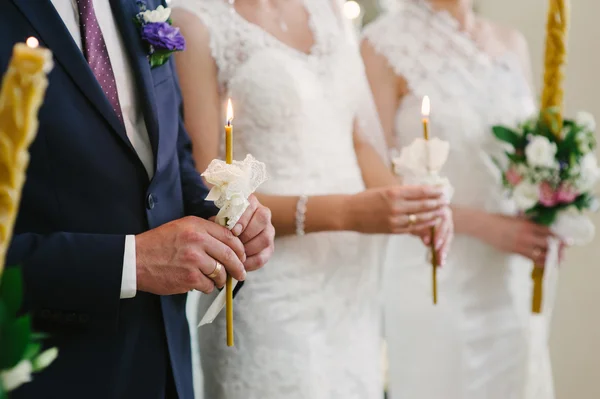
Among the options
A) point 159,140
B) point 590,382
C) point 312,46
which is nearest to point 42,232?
point 159,140

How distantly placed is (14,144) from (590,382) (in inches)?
129

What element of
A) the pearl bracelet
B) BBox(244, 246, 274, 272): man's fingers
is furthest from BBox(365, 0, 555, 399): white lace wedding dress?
BBox(244, 246, 274, 272): man's fingers

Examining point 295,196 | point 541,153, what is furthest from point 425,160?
point 541,153

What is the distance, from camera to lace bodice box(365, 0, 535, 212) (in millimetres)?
2408

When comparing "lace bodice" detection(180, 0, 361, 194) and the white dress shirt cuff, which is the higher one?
"lace bodice" detection(180, 0, 361, 194)

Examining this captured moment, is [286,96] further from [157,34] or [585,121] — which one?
[585,121]

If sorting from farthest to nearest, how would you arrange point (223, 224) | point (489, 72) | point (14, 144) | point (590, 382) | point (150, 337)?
point (590, 382) → point (489, 72) → point (150, 337) → point (223, 224) → point (14, 144)

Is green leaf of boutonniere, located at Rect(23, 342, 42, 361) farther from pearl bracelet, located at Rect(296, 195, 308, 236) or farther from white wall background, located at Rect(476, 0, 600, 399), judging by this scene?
white wall background, located at Rect(476, 0, 600, 399)

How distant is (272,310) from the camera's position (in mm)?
1884

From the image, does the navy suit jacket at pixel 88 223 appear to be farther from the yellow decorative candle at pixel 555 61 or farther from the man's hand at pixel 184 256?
the yellow decorative candle at pixel 555 61

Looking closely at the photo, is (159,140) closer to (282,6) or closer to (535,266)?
(282,6)

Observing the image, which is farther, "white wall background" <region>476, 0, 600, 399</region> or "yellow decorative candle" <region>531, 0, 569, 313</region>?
"white wall background" <region>476, 0, 600, 399</region>

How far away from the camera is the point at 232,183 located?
116 cm

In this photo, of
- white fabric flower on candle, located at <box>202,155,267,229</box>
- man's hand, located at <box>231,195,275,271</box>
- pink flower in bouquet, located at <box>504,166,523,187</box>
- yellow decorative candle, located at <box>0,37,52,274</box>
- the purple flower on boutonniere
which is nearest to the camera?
yellow decorative candle, located at <box>0,37,52,274</box>
